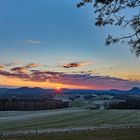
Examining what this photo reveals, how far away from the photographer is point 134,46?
22.6 metres

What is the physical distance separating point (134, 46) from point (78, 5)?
12.8 feet

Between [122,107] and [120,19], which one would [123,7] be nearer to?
[120,19]

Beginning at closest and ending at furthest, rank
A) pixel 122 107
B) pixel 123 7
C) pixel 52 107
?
pixel 123 7
pixel 122 107
pixel 52 107

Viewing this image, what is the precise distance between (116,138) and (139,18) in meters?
7.68

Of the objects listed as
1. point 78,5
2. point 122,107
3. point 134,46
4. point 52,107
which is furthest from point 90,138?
point 52,107

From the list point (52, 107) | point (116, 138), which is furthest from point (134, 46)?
point (52, 107)

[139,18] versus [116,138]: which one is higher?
[139,18]

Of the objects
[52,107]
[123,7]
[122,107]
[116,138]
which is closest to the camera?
[123,7]

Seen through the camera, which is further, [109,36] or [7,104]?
[7,104]

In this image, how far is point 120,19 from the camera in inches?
872

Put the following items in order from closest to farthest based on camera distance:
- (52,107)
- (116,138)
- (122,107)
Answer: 1. (116,138)
2. (122,107)
3. (52,107)

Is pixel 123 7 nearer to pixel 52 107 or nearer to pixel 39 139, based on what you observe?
pixel 39 139

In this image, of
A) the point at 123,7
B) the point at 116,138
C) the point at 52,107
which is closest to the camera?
the point at 123,7

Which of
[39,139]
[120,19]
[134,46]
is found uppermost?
[120,19]
